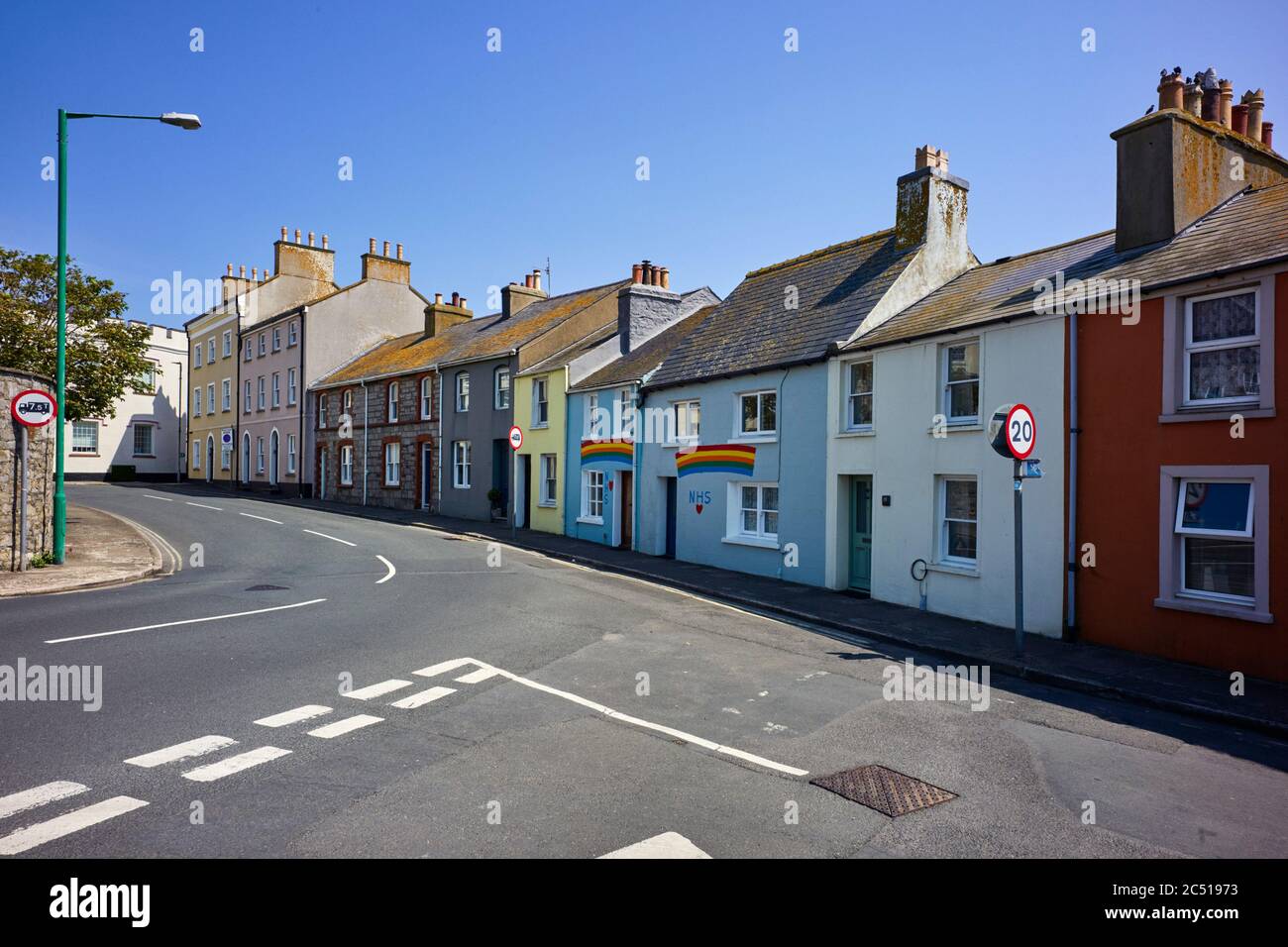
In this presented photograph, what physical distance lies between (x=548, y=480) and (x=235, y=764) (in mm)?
22742

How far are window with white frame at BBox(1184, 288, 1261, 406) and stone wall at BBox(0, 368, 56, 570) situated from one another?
63.4 ft

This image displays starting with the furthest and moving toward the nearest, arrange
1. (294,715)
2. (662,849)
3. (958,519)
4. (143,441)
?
1. (143,441)
2. (958,519)
3. (294,715)
4. (662,849)

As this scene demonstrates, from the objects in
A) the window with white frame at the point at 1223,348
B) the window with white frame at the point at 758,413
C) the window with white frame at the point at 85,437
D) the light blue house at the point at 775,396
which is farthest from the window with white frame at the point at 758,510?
the window with white frame at the point at 85,437

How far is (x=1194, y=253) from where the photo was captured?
1181 centimetres

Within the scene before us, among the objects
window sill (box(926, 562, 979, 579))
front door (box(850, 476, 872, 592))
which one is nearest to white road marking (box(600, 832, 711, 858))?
window sill (box(926, 562, 979, 579))

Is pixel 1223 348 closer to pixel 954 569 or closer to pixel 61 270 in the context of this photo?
pixel 954 569

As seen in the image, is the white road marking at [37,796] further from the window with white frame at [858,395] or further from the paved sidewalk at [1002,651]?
the window with white frame at [858,395]

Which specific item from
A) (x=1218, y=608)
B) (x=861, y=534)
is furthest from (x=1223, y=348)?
(x=861, y=534)

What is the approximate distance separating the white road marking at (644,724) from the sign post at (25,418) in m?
11.1

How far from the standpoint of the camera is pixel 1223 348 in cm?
1093

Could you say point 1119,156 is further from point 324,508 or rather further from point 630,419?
point 324,508

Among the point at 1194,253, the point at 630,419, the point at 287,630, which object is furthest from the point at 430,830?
the point at 630,419

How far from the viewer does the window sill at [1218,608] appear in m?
10.1

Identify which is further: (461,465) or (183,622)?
(461,465)
